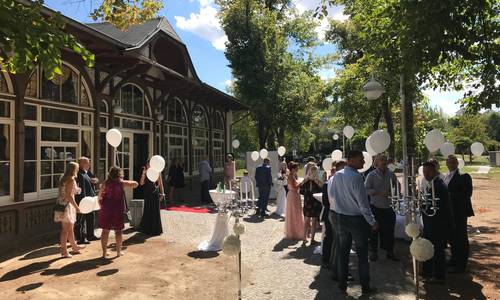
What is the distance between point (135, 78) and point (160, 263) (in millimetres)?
7333

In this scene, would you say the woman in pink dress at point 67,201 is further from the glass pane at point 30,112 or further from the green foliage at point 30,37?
the green foliage at point 30,37

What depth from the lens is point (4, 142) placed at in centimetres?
791

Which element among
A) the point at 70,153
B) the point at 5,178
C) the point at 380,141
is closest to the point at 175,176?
the point at 70,153

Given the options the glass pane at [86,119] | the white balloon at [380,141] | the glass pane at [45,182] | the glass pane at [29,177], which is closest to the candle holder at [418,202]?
the white balloon at [380,141]

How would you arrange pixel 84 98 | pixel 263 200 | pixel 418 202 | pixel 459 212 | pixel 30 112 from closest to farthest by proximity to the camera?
pixel 418 202 → pixel 459 212 → pixel 30 112 → pixel 84 98 → pixel 263 200

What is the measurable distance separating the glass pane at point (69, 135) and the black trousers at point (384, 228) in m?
7.03

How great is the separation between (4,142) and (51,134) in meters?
1.31

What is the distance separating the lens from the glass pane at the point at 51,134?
A: 29.4 feet

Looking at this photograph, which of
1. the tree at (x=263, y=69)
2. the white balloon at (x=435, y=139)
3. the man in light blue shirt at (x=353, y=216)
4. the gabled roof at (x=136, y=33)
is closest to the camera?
the man in light blue shirt at (x=353, y=216)

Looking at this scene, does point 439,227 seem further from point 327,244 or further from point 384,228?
point 327,244

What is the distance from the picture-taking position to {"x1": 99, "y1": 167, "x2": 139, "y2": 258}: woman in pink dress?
6.98m

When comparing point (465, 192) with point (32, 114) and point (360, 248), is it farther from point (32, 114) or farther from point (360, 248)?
point (32, 114)

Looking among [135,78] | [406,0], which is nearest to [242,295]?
[406,0]

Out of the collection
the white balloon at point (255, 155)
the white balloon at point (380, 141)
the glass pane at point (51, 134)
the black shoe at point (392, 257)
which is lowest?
the black shoe at point (392, 257)
